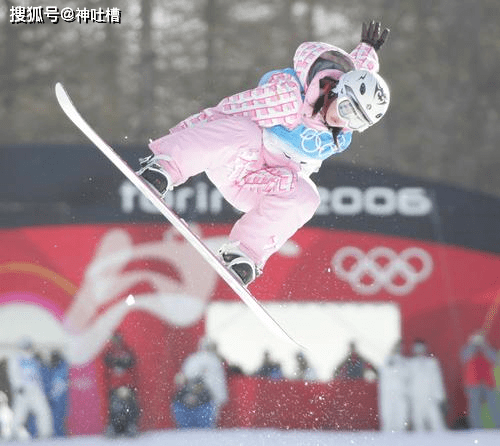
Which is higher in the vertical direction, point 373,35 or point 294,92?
point 373,35

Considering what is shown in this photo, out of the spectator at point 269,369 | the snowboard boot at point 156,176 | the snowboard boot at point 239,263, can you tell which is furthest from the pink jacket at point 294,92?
the spectator at point 269,369

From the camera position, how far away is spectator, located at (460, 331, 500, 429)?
1005 centimetres

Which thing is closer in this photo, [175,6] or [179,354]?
[179,354]

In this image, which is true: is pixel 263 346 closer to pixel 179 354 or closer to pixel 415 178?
pixel 179 354

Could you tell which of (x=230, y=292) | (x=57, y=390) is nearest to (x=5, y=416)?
(x=57, y=390)

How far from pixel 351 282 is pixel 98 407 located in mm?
2267

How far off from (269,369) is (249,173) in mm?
4469

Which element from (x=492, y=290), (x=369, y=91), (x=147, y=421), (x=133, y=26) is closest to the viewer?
(x=369, y=91)

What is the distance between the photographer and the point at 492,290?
10.4 m

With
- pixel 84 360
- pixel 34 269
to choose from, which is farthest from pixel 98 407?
pixel 34 269

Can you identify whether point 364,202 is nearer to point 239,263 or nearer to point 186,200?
point 186,200

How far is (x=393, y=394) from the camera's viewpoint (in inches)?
393

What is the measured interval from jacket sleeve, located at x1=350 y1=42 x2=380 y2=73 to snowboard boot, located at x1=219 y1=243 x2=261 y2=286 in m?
1.01

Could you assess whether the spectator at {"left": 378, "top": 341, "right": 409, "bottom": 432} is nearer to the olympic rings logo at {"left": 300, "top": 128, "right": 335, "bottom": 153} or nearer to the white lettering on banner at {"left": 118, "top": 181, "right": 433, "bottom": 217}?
the white lettering on banner at {"left": 118, "top": 181, "right": 433, "bottom": 217}
